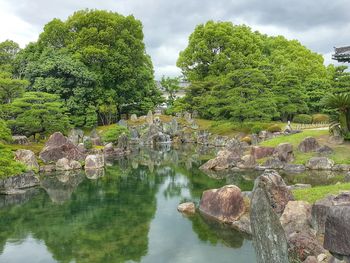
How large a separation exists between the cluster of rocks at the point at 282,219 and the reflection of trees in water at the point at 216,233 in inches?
15.4

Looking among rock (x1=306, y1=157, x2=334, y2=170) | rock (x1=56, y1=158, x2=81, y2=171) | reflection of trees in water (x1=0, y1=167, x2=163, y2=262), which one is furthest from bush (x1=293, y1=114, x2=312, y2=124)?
rock (x1=56, y1=158, x2=81, y2=171)

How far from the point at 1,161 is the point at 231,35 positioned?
46.2 metres

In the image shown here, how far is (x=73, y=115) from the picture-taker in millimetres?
49125

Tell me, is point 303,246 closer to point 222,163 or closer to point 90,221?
point 90,221

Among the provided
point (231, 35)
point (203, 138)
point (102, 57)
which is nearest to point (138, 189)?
point (203, 138)

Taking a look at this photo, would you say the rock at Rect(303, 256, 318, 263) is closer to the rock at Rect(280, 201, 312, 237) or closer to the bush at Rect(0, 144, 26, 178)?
the rock at Rect(280, 201, 312, 237)

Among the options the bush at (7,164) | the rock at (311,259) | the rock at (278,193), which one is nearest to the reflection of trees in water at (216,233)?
the rock at (278,193)

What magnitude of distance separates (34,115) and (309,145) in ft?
78.8

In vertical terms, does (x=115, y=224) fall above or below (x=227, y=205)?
below

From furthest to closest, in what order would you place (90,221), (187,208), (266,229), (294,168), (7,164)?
(294,168) → (7,164) → (187,208) → (90,221) → (266,229)

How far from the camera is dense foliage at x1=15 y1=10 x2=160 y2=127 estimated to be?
158ft

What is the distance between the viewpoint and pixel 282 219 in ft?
48.0

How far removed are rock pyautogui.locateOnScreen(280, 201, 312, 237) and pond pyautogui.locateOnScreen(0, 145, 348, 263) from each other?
1.65 metres

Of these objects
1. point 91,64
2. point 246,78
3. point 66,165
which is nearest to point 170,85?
point 91,64
